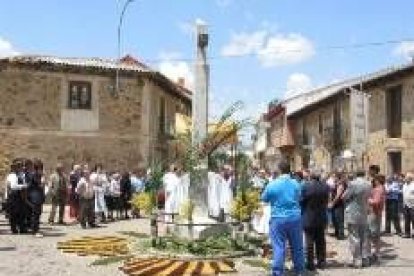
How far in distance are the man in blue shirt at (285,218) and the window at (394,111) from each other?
21071 mm

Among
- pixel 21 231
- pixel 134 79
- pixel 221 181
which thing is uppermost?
pixel 134 79

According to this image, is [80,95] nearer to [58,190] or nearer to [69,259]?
[58,190]

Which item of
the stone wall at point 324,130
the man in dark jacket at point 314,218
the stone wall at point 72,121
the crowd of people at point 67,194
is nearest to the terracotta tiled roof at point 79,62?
the stone wall at point 72,121

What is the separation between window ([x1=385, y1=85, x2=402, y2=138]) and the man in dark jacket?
1954cm

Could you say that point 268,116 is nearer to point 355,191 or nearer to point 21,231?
point 21,231

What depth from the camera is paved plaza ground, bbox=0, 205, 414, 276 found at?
13266mm

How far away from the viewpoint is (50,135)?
34.3m

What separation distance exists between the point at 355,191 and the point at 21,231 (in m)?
9.06

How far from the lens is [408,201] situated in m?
19.4

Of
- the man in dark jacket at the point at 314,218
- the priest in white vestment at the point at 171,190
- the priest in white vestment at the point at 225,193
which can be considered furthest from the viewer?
the priest in white vestment at the point at 171,190

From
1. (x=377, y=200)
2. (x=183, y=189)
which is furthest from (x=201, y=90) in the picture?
(x=377, y=200)

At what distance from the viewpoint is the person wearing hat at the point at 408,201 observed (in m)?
19.2

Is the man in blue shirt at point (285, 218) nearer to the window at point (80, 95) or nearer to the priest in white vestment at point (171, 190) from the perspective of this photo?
the priest in white vestment at point (171, 190)

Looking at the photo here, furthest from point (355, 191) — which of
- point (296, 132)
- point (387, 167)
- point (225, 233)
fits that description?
point (296, 132)
